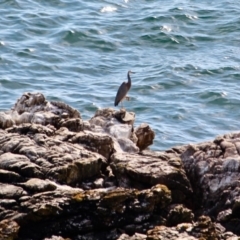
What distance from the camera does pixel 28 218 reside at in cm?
1171

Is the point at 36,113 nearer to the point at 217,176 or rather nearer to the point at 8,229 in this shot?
the point at 217,176

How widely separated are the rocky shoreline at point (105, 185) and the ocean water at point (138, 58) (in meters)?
7.45

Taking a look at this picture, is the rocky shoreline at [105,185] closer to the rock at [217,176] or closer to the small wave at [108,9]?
the rock at [217,176]

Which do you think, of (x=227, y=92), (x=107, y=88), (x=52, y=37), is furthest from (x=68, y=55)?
(x=227, y=92)

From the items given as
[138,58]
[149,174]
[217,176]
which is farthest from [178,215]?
[138,58]

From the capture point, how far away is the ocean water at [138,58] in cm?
2448

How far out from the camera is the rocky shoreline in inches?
464

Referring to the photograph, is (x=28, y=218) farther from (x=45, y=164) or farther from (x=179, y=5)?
(x=179, y=5)

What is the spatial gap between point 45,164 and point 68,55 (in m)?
17.2

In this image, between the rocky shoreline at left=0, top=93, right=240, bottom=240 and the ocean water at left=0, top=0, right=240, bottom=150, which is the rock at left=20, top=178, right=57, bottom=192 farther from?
the ocean water at left=0, top=0, right=240, bottom=150

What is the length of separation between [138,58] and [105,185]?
16809 mm

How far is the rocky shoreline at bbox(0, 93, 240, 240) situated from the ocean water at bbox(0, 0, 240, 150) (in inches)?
294

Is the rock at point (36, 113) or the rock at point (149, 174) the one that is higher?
the rock at point (36, 113)

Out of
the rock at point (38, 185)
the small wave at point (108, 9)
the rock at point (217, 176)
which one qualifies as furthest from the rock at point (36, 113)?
the small wave at point (108, 9)
